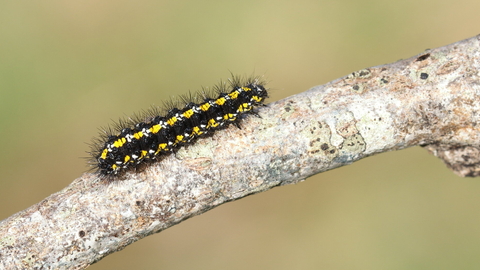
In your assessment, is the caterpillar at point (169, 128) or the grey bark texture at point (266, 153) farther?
the caterpillar at point (169, 128)

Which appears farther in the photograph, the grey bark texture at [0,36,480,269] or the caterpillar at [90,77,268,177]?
the caterpillar at [90,77,268,177]

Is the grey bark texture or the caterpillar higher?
the caterpillar

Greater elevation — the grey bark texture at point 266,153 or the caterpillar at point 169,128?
the caterpillar at point 169,128

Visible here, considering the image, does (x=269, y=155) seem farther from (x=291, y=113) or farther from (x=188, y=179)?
(x=188, y=179)

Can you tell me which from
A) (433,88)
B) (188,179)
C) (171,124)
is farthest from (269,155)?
(433,88)
